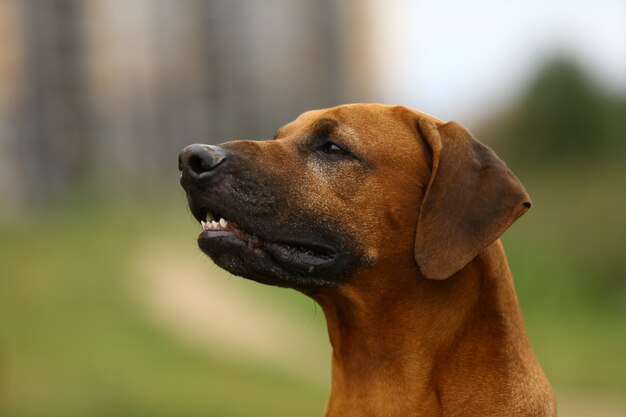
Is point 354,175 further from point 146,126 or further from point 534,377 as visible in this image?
point 146,126

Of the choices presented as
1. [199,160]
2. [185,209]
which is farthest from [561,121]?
[199,160]

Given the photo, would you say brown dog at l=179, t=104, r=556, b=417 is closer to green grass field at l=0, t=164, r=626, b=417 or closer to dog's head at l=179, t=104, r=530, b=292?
dog's head at l=179, t=104, r=530, b=292

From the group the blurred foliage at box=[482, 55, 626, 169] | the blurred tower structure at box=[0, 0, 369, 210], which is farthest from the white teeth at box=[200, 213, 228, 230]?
the blurred tower structure at box=[0, 0, 369, 210]

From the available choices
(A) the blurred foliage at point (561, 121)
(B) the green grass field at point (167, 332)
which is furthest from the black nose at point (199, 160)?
(A) the blurred foliage at point (561, 121)

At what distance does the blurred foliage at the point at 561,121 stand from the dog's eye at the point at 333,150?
29.7ft

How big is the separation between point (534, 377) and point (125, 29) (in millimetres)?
13152

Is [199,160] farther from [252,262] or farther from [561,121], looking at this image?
[561,121]

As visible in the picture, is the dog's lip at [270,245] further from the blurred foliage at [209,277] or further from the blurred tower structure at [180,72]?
the blurred tower structure at [180,72]

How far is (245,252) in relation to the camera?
4.09 m

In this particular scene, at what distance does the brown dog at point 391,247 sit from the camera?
160 inches

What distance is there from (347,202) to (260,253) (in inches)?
15.6

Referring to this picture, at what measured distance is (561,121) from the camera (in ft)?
46.5

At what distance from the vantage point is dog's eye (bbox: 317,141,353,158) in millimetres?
4289

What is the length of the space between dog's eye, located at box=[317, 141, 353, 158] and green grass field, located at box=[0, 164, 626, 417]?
11.1 ft
